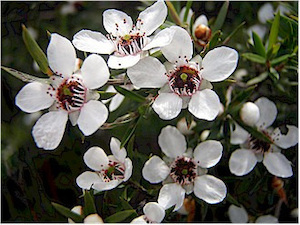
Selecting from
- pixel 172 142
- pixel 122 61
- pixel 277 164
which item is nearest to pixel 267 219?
pixel 277 164

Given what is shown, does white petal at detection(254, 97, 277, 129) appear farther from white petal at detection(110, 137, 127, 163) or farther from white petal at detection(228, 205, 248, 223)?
white petal at detection(110, 137, 127, 163)

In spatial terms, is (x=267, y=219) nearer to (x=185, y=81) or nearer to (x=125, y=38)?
(x=185, y=81)

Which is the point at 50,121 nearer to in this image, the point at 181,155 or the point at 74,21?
the point at 181,155

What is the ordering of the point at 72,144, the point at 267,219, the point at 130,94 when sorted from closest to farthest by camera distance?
the point at 130,94 → the point at 267,219 → the point at 72,144

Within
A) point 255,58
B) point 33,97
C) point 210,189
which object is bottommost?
point 210,189

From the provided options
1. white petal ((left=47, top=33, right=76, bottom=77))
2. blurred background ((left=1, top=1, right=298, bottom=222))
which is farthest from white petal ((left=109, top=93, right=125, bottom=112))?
white petal ((left=47, top=33, right=76, bottom=77))

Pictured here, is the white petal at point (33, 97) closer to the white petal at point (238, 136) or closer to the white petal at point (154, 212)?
the white petal at point (154, 212)

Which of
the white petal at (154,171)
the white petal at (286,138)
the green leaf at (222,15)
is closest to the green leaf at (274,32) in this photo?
the green leaf at (222,15)
